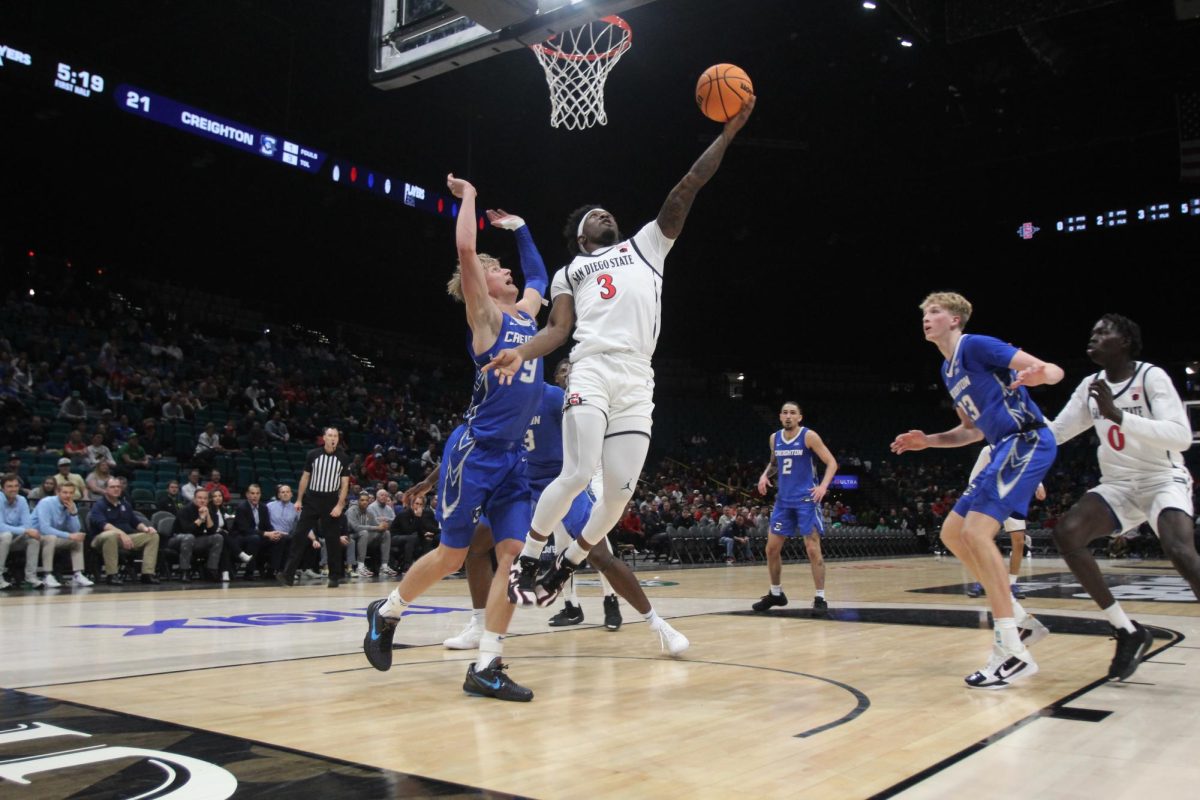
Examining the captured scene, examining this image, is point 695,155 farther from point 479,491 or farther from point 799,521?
point 479,491

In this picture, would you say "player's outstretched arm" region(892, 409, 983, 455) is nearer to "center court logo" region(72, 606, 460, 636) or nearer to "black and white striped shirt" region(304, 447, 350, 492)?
"center court logo" region(72, 606, 460, 636)

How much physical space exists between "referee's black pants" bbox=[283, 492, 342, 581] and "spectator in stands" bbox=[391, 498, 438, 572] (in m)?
2.21

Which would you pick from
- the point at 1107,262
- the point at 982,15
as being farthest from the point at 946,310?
the point at 1107,262

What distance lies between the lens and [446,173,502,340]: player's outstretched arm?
3.81 m

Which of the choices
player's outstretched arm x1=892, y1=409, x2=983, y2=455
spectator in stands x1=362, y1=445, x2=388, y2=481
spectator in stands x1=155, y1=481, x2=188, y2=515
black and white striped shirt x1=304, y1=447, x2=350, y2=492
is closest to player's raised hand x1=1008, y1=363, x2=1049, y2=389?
player's outstretched arm x1=892, y1=409, x2=983, y2=455

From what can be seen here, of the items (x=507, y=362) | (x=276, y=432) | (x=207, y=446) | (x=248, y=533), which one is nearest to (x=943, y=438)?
(x=507, y=362)

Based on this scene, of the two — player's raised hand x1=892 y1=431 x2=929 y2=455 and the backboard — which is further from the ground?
the backboard

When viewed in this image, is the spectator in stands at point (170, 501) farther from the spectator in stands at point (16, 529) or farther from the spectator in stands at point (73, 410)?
the spectator in stands at point (73, 410)

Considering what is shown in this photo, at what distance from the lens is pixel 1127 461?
174 inches

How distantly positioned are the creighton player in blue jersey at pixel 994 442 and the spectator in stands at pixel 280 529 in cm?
928

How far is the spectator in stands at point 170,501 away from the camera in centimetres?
1157

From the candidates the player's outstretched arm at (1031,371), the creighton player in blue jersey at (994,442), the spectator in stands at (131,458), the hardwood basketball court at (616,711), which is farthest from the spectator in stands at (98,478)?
the player's outstretched arm at (1031,371)

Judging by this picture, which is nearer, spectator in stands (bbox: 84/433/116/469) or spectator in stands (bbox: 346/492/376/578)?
spectator in stands (bbox: 84/433/116/469)

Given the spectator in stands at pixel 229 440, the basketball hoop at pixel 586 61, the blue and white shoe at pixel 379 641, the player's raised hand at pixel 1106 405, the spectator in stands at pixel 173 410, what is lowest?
the blue and white shoe at pixel 379 641
